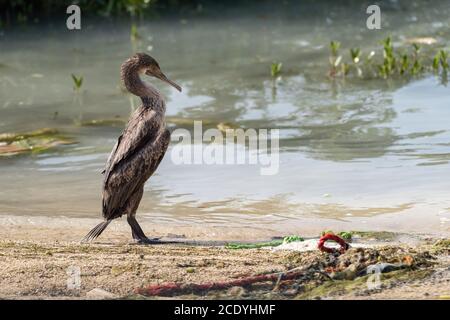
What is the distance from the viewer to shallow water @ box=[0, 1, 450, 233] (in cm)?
854

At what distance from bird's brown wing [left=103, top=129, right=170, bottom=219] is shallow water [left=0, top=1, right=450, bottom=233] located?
2.67 ft

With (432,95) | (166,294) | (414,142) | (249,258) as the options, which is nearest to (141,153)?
(249,258)

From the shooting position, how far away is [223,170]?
31.7 feet

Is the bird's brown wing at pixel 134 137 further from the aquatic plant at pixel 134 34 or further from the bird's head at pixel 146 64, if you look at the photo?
the aquatic plant at pixel 134 34

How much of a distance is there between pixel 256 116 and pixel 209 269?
18.6 feet

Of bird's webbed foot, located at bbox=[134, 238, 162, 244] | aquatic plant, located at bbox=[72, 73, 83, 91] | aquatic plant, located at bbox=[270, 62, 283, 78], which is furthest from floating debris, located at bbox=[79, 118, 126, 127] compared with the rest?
bird's webbed foot, located at bbox=[134, 238, 162, 244]

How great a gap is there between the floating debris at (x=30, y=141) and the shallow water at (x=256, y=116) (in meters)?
0.17

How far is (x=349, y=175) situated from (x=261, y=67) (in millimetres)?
5161

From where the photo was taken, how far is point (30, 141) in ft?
35.5

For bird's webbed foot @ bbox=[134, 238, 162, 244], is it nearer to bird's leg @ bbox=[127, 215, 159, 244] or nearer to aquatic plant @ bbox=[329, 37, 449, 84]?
bird's leg @ bbox=[127, 215, 159, 244]

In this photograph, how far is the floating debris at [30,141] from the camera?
416 inches

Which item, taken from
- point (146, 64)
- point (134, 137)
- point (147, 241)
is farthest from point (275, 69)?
point (147, 241)

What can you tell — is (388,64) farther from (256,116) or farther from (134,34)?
(134,34)

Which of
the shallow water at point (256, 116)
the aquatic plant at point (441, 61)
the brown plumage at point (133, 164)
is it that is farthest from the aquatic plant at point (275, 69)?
the brown plumage at point (133, 164)
